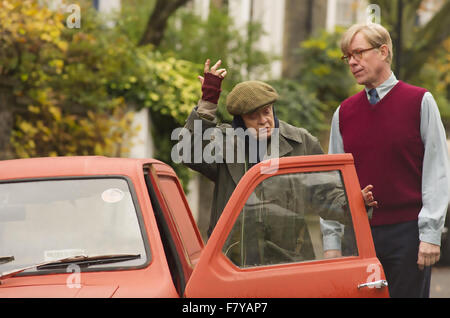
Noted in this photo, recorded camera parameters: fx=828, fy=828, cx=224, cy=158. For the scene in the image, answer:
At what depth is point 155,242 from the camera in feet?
13.0

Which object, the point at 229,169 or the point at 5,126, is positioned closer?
the point at 229,169

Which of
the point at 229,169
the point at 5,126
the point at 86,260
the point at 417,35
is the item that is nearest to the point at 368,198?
the point at 229,169

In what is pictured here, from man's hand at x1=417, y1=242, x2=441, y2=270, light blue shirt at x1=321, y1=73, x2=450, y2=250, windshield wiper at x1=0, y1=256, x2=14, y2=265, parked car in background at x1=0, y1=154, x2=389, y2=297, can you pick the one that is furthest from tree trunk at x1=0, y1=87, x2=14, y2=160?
man's hand at x1=417, y1=242, x2=441, y2=270

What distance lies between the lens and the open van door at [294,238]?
3.55 m

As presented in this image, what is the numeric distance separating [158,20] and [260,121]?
873cm

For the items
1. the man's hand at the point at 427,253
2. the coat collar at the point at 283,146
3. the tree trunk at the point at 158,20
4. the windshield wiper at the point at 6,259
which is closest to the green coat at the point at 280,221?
the man's hand at the point at 427,253

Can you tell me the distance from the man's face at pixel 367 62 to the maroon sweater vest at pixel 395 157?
0.48 feet

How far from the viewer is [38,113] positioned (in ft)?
34.0

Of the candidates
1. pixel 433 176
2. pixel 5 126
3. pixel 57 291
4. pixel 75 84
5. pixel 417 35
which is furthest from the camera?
pixel 417 35

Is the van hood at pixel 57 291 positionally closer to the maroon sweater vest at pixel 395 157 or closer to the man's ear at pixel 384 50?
the maroon sweater vest at pixel 395 157

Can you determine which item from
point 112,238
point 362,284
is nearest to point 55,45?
point 112,238

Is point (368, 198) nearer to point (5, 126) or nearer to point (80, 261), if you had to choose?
point (80, 261)

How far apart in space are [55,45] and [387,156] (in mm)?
6074

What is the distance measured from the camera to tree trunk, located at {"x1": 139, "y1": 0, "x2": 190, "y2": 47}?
41.5ft
